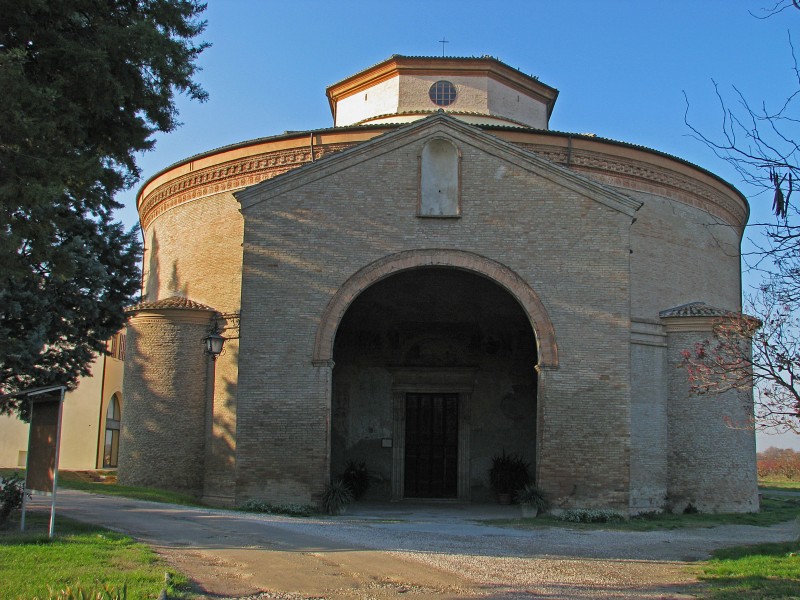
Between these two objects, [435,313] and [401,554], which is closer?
[401,554]

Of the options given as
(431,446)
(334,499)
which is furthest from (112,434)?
(334,499)

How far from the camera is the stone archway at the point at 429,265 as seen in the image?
17.7 meters

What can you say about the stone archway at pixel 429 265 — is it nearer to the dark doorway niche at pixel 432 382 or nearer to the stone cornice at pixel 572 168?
the dark doorway niche at pixel 432 382

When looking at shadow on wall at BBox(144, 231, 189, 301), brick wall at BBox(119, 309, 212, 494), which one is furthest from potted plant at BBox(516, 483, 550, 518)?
shadow on wall at BBox(144, 231, 189, 301)

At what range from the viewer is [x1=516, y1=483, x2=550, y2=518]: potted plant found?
17.0m

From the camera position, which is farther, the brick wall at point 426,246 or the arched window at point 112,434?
the arched window at point 112,434

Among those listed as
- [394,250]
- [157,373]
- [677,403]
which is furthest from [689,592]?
[157,373]

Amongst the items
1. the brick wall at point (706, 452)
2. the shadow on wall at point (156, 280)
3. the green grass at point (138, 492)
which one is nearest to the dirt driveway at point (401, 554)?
the green grass at point (138, 492)

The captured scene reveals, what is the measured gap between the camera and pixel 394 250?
59.1 ft

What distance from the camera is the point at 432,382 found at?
70.5 ft

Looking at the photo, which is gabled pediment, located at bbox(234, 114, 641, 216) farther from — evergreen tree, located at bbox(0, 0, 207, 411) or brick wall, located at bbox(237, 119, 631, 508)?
evergreen tree, located at bbox(0, 0, 207, 411)

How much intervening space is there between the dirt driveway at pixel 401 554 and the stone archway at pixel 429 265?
3.79m

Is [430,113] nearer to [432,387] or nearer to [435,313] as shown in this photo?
[435,313]

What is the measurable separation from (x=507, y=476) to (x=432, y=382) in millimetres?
2951
